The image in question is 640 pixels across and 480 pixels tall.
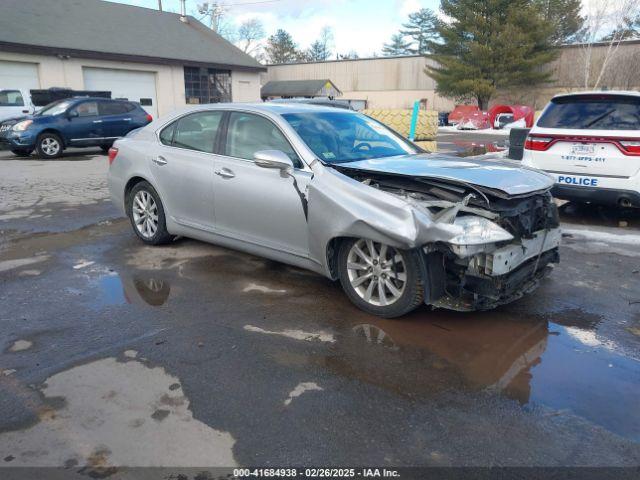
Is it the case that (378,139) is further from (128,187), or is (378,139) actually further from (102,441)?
(102,441)

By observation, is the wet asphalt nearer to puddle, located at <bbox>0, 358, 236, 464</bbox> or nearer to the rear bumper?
puddle, located at <bbox>0, 358, 236, 464</bbox>

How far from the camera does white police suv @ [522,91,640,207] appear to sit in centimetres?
661

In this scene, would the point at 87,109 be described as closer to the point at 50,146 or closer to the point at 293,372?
the point at 50,146

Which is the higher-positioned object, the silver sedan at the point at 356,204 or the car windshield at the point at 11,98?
the car windshield at the point at 11,98

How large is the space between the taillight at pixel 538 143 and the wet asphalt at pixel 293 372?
2181 millimetres

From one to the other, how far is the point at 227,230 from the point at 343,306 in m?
1.48

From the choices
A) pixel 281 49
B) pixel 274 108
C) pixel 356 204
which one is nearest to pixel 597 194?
pixel 356 204

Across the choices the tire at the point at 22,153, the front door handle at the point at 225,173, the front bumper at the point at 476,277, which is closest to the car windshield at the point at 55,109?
the tire at the point at 22,153

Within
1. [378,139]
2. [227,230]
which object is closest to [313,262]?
[227,230]

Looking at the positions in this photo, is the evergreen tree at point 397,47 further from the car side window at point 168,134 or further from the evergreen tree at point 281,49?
the car side window at point 168,134

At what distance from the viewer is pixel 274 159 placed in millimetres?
4500

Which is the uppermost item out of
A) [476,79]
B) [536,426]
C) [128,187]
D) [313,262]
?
[476,79]

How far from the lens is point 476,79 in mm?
40812

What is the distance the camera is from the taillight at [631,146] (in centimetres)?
650
